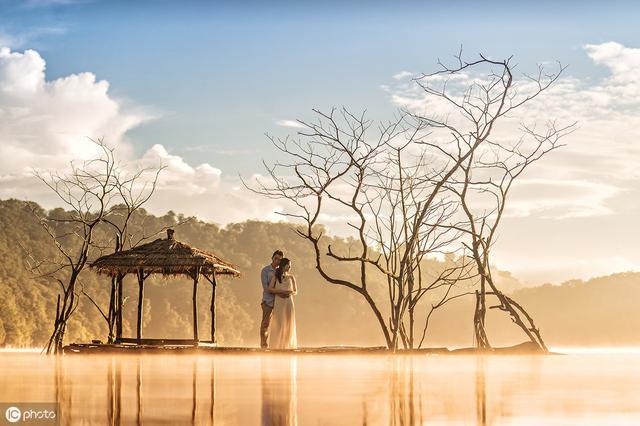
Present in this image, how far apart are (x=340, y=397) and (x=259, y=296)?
6619cm

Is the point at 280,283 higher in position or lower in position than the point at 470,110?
lower

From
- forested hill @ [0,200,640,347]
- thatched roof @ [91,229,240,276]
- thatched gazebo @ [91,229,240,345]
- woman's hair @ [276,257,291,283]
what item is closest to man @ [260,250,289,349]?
A: woman's hair @ [276,257,291,283]

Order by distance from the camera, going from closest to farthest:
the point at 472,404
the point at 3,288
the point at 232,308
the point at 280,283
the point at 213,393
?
the point at 472,404, the point at 213,393, the point at 280,283, the point at 3,288, the point at 232,308

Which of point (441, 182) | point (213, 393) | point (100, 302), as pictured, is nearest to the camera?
point (213, 393)

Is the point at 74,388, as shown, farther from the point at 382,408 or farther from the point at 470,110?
the point at 470,110

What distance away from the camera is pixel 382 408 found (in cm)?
409

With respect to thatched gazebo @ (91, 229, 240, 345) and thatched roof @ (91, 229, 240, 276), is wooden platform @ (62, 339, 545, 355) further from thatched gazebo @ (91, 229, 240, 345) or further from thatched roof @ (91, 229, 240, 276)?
thatched roof @ (91, 229, 240, 276)

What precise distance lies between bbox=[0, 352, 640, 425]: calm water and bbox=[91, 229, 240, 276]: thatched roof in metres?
7.40

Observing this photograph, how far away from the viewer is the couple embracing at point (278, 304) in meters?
12.8

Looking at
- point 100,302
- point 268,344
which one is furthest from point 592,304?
point 268,344

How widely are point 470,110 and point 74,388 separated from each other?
7.17 meters

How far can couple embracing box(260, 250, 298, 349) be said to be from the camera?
41.9 feet

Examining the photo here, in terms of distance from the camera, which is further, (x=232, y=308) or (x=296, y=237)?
(x=296, y=237)

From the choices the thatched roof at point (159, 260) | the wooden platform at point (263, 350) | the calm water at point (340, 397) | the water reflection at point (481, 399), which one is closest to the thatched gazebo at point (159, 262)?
the thatched roof at point (159, 260)
